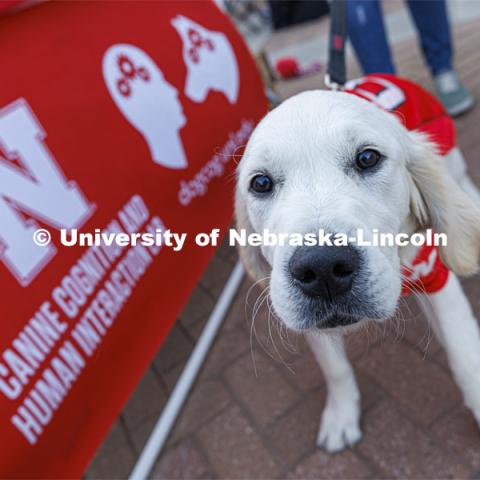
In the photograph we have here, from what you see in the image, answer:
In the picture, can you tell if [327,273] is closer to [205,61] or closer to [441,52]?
[205,61]

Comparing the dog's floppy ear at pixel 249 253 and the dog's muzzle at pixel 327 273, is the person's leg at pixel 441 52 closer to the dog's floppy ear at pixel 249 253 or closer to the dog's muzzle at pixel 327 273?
the dog's floppy ear at pixel 249 253

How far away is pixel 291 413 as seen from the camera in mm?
2395

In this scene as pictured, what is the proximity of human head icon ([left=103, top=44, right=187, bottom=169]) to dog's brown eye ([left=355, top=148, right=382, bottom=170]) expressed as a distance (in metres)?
1.04

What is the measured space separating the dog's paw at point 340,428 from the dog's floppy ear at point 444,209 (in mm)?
783

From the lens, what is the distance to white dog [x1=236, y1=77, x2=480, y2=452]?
4.73 ft

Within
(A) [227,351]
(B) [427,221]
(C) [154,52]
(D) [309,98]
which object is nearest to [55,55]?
(C) [154,52]

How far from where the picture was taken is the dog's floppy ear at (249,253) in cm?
204

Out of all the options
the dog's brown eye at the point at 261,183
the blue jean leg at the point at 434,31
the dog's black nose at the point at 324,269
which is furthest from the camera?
the blue jean leg at the point at 434,31

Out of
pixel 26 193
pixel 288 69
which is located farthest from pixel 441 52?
pixel 26 193

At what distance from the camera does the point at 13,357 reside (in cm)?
155

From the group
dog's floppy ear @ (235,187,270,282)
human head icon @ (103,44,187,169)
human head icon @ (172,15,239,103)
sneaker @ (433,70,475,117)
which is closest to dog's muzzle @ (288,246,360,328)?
dog's floppy ear @ (235,187,270,282)

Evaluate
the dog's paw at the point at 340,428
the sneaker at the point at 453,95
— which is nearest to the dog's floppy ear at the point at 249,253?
the dog's paw at the point at 340,428

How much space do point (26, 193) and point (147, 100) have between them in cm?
84

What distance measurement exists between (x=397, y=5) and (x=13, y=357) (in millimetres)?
9287
